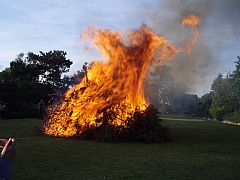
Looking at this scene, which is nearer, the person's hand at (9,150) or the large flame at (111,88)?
the person's hand at (9,150)

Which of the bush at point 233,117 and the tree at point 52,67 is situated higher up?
the tree at point 52,67

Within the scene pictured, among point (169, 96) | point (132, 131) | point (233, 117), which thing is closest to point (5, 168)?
point (132, 131)

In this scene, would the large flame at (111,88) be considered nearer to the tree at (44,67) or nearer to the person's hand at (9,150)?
the person's hand at (9,150)

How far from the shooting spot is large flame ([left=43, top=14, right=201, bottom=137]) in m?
13.7

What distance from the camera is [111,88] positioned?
1386cm

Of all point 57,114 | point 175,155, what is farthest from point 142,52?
point 175,155

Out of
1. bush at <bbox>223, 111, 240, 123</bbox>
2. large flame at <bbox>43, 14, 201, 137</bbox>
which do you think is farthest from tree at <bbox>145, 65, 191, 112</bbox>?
large flame at <bbox>43, 14, 201, 137</bbox>

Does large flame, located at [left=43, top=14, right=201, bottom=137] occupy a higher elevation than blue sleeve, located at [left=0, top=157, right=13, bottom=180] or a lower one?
higher

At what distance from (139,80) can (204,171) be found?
758 cm

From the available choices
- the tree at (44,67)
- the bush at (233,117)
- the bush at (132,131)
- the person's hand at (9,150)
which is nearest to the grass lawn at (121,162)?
the bush at (132,131)

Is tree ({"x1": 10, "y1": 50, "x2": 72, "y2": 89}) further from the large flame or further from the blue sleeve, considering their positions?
A: the blue sleeve

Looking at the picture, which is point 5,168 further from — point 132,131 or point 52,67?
point 52,67

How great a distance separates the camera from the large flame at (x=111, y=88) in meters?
13.7

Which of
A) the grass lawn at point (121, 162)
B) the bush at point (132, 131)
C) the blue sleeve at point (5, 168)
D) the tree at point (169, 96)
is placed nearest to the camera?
the blue sleeve at point (5, 168)
